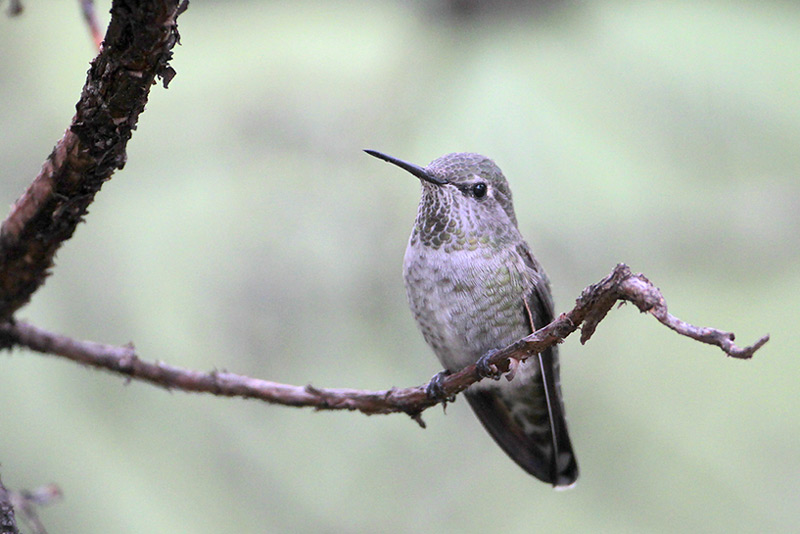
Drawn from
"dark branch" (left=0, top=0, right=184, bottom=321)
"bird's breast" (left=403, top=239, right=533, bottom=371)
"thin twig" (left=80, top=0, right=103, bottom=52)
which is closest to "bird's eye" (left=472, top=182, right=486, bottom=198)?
"bird's breast" (left=403, top=239, right=533, bottom=371)

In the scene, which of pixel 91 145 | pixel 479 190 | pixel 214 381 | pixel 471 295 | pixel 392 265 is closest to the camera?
pixel 91 145

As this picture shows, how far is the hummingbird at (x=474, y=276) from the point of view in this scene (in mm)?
2637

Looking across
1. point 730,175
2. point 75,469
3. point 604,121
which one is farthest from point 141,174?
point 730,175

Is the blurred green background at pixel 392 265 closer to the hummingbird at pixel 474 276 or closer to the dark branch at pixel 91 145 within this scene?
the hummingbird at pixel 474 276

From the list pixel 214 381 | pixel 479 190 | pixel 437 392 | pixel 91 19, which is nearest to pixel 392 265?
pixel 479 190

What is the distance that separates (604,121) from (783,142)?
105cm

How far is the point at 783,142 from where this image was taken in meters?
4.41

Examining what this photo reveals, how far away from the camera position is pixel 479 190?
9.04 feet

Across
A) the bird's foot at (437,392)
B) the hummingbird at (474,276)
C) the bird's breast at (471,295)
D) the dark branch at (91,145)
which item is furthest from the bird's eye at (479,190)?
the dark branch at (91,145)

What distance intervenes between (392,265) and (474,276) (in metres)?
1.49

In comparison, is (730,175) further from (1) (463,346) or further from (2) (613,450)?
(1) (463,346)

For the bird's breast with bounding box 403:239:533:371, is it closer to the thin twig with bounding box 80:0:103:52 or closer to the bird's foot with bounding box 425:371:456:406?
the bird's foot with bounding box 425:371:456:406

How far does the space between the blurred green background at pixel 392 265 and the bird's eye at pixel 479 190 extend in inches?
52.5

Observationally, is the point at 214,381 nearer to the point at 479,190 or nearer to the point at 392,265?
the point at 479,190
